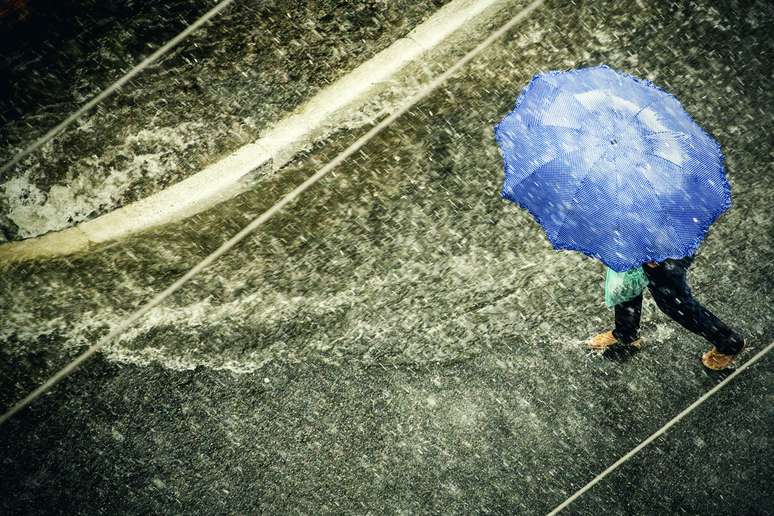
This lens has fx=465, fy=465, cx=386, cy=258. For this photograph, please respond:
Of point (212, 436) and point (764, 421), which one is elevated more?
point (764, 421)

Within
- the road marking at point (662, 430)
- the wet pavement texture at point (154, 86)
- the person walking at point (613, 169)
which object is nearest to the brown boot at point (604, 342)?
the road marking at point (662, 430)

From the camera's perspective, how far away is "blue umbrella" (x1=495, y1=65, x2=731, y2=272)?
2445 millimetres

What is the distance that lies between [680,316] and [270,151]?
3341mm

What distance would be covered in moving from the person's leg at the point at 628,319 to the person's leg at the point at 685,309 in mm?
181

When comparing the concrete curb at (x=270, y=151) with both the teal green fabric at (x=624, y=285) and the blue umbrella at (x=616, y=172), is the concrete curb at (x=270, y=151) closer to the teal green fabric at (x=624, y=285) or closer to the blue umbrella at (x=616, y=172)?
the blue umbrella at (x=616, y=172)

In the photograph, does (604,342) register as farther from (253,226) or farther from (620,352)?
(253,226)

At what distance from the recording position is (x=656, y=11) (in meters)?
3.81

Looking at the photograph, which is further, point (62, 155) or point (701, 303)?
point (701, 303)

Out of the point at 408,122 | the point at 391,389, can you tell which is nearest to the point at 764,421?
the point at 391,389

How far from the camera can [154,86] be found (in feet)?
11.2

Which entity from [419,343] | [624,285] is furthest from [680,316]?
[419,343]

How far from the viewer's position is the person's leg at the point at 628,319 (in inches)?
133

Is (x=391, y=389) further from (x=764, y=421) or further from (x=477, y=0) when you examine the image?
(x=477, y=0)

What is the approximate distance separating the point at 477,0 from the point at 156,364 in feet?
12.4
